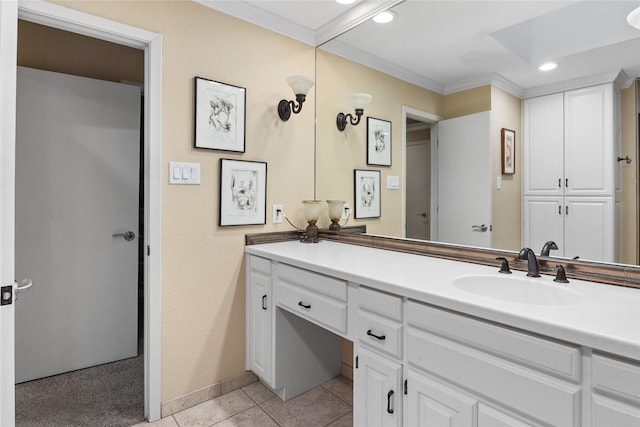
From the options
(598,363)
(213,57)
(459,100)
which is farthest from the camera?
(213,57)

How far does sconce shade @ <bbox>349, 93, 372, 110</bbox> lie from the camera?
2217 mm

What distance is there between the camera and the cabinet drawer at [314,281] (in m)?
1.49

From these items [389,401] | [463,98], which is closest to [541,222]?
[463,98]

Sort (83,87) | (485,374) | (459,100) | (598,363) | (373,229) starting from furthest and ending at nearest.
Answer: (83,87) → (373,229) → (459,100) → (485,374) → (598,363)

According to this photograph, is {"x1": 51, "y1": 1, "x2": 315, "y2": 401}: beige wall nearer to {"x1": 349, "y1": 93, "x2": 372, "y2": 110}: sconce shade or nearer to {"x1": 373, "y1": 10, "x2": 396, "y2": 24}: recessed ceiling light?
{"x1": 349, "y1": 93, "x2": 372, "y2": 110}: sconce shade

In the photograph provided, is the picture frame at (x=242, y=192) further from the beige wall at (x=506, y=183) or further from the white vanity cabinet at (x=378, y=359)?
the beige wall at (x=506, y=183)

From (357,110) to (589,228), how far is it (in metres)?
1.44

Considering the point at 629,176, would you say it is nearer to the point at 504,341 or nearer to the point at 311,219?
the point at 504,341

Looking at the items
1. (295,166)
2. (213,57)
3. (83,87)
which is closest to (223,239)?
(295,166)

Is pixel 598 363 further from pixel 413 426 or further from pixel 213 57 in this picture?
pixel 213 57

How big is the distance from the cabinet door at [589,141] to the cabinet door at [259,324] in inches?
59.2

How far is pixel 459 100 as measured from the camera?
175 cm

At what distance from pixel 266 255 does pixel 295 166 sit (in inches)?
29.0

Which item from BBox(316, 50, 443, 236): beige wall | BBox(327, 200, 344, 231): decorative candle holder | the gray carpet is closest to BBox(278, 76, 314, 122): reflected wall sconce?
BBox(316, 50, 443, 236): beige wall
